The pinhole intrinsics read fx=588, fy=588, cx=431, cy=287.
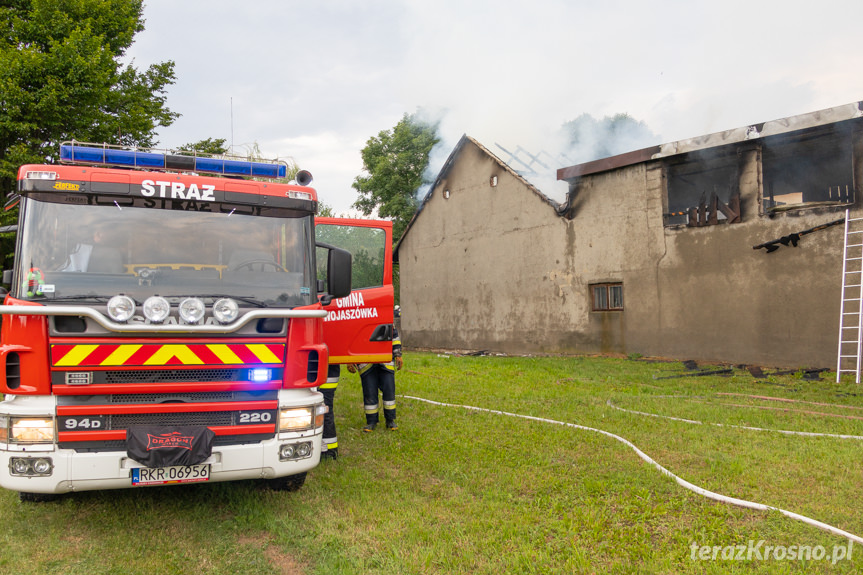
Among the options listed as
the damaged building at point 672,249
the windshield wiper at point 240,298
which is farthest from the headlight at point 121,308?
the damaged building at point 672,249

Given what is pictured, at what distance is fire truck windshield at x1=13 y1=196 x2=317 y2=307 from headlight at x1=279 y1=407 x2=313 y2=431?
0.79 meters

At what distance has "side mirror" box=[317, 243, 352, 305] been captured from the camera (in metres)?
4.86

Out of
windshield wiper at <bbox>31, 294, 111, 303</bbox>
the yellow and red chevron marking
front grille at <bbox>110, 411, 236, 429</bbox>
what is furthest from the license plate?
windshield wiper at <bbox>31, 294, 111, 303</bbox>

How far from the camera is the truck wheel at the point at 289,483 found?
4949mm

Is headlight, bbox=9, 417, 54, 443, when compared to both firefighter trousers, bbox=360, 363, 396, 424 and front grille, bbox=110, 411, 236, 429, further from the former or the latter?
firefighter trousers, bbox=360, 363, 396, 424

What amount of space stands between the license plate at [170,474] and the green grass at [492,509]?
431 mm

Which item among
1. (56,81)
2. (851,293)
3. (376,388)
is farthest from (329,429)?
(56,81)

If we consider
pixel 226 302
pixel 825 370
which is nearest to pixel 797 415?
pixel 825 370

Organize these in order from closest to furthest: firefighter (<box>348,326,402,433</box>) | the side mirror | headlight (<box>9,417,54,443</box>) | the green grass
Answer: the green grass
headlight (<box>9,417,54,443</box>)
the side mirror
firefighter (<box>348,326,402,433</box>)

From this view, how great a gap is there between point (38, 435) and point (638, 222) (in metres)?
13.9

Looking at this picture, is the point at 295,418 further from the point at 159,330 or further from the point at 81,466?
the point at 81,466

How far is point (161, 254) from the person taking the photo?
433 cm

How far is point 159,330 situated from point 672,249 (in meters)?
12.9

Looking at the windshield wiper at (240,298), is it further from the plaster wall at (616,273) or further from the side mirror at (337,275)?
the plaster wall at (616,273)
